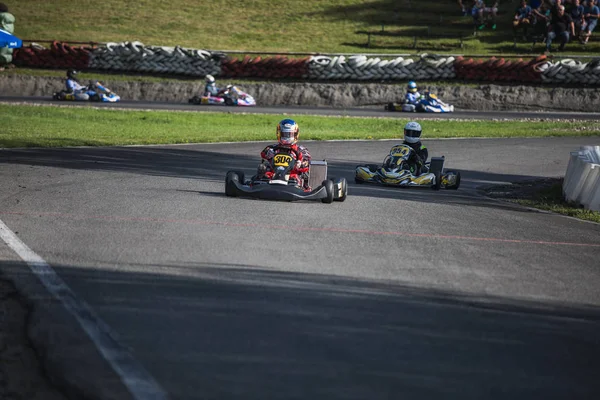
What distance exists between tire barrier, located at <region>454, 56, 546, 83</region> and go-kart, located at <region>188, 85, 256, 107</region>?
7.37m

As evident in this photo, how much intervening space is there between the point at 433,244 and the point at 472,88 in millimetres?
23569

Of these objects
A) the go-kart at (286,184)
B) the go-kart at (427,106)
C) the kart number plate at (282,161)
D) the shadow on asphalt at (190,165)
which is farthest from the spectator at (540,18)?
the kart number plate at (282,161)

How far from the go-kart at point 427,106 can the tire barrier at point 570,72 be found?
3712 mm

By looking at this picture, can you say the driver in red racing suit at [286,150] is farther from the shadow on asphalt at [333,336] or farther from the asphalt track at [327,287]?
the shadow on asphalt at [333,336]

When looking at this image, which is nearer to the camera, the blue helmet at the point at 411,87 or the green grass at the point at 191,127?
the green grass at the point at 191,127

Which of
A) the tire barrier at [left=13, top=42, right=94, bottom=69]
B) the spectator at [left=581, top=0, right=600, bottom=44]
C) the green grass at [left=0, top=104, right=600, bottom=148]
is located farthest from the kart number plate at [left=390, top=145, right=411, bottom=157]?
the tire barrier at [left=13, top=42, right=94, bottom=69]

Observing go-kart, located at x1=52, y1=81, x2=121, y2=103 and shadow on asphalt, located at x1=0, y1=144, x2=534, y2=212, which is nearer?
shadow on asphalt, located at x1=0, y1=144, x2=534, y2=212

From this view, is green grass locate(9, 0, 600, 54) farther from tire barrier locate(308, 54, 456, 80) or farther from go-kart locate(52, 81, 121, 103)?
go-kart locate(52, 81, 121, 103)

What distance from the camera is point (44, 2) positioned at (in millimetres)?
43750

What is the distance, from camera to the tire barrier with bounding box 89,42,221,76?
33.1 meters

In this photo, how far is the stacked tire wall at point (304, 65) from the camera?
29.7m

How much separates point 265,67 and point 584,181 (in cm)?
2265

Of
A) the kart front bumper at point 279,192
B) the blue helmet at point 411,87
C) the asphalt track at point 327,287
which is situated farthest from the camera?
the blue helmet at point 411,87

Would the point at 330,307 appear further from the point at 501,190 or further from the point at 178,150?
the point at 178,150
